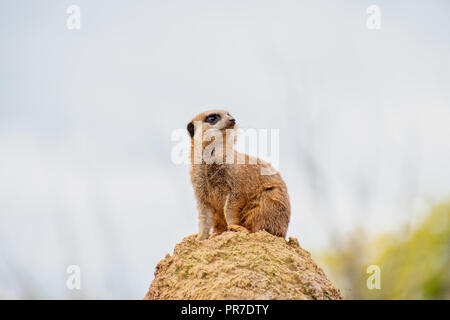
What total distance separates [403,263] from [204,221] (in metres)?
3.80

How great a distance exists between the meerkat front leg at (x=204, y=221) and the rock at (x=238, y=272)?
98cm

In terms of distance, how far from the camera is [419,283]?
9.19m

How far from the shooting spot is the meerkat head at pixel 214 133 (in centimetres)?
652

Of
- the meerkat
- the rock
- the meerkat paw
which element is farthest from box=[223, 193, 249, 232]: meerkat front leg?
the rock

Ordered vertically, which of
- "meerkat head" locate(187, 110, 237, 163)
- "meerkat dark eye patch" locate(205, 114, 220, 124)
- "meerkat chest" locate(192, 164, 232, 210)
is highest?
"meerkat dark eye patch" locate(205, 114, 220, 124)

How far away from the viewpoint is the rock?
4316mm

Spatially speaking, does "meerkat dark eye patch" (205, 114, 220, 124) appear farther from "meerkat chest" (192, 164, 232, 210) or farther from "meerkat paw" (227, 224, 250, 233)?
"meerkat paw" (227, 224, 250, 233)

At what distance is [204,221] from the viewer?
6.42 metres

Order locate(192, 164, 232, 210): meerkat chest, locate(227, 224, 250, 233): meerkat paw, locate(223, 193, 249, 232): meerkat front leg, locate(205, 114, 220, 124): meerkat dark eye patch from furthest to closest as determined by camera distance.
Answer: locate(205, 114, 220, 124): meerkat dark eye patch → locate(192, 164, 232, 210): meerkat chest → locate(223, 193, 249, 232): meerkat front leg → locate(227, 224, 250, 233): meerkat paw

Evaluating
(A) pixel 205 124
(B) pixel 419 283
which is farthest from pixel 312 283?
(B) pixel 419 283

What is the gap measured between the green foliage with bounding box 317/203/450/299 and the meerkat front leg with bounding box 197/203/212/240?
1498 millimetres

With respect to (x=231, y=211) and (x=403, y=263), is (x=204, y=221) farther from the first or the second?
(x=403, y=263)

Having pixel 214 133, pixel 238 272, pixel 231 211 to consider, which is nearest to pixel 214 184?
pixel 231 211
